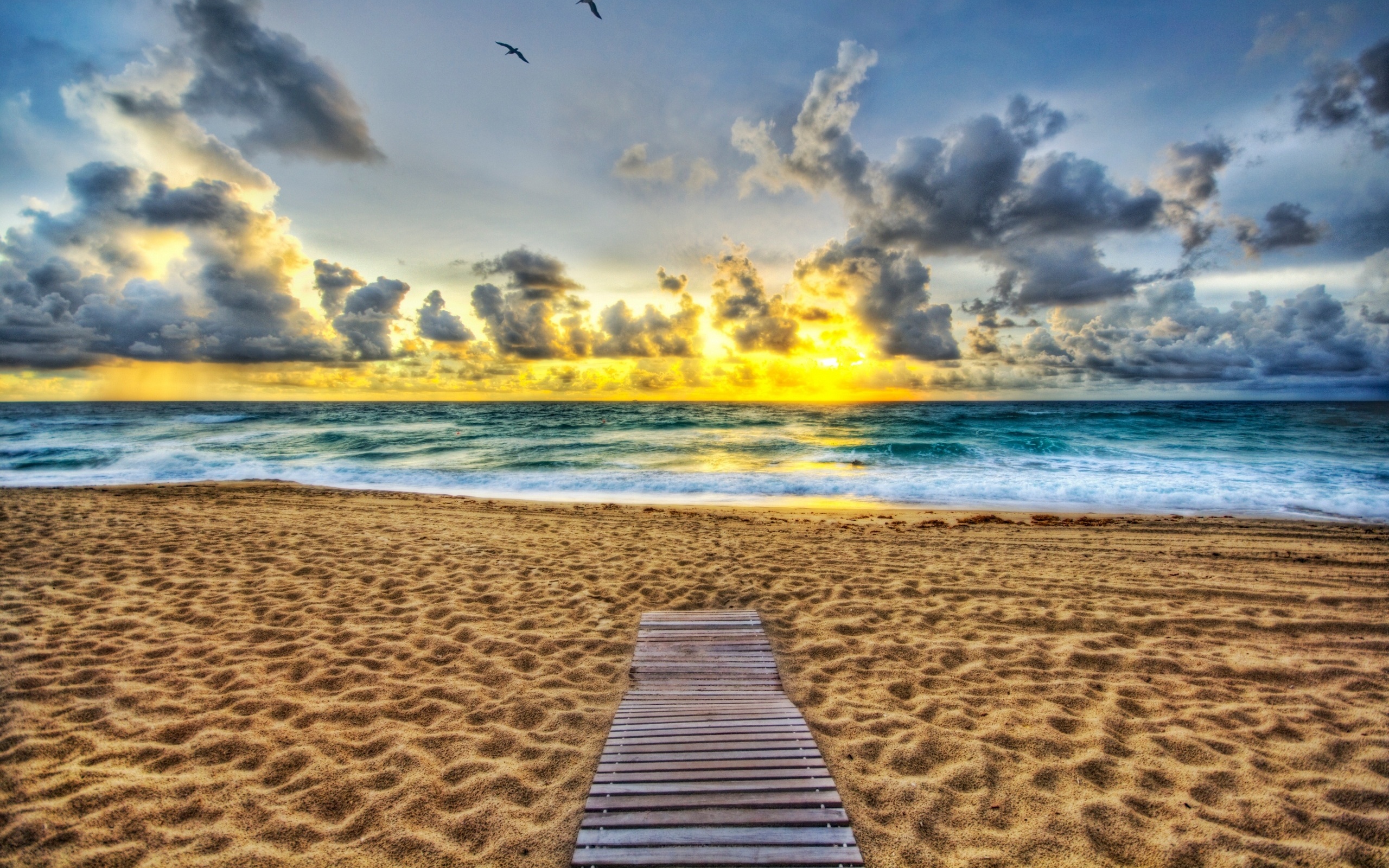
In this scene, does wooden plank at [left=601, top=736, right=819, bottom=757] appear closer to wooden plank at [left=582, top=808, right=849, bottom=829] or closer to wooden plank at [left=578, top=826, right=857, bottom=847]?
wooden plank at [left=582, top=808, right=849, bottom=829]

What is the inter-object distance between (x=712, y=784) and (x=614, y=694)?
4.78ft

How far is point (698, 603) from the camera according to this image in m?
6.09

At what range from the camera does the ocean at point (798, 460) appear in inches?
538

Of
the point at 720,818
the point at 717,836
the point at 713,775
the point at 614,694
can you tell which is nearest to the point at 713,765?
the point at 713,775

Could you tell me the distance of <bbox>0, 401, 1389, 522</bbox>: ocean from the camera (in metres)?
13.7

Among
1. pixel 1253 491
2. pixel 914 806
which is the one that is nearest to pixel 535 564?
pixel 914 806

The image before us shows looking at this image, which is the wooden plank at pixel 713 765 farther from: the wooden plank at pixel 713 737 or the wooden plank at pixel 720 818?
the wooden plank at pixel 720 818

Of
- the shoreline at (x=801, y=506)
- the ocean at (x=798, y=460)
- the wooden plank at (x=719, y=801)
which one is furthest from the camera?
Answer: the ocean at (x=798, y=460)

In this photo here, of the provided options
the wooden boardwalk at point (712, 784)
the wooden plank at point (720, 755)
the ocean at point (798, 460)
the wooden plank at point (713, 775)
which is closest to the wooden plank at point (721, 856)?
the wooden boardwalk at point (712, 784)

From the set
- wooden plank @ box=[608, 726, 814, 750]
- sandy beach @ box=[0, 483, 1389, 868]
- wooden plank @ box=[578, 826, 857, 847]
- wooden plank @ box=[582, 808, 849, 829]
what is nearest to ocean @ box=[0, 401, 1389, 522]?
sandy beach @ box=[0, 483, 1389, 868]

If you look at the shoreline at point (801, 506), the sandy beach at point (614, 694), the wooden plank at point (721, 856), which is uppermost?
the wooden plank at point (721, 856)

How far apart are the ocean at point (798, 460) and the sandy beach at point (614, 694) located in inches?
228

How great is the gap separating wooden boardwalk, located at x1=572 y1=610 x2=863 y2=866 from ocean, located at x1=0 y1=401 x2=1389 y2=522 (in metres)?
9.77

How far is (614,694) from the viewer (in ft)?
13.6
